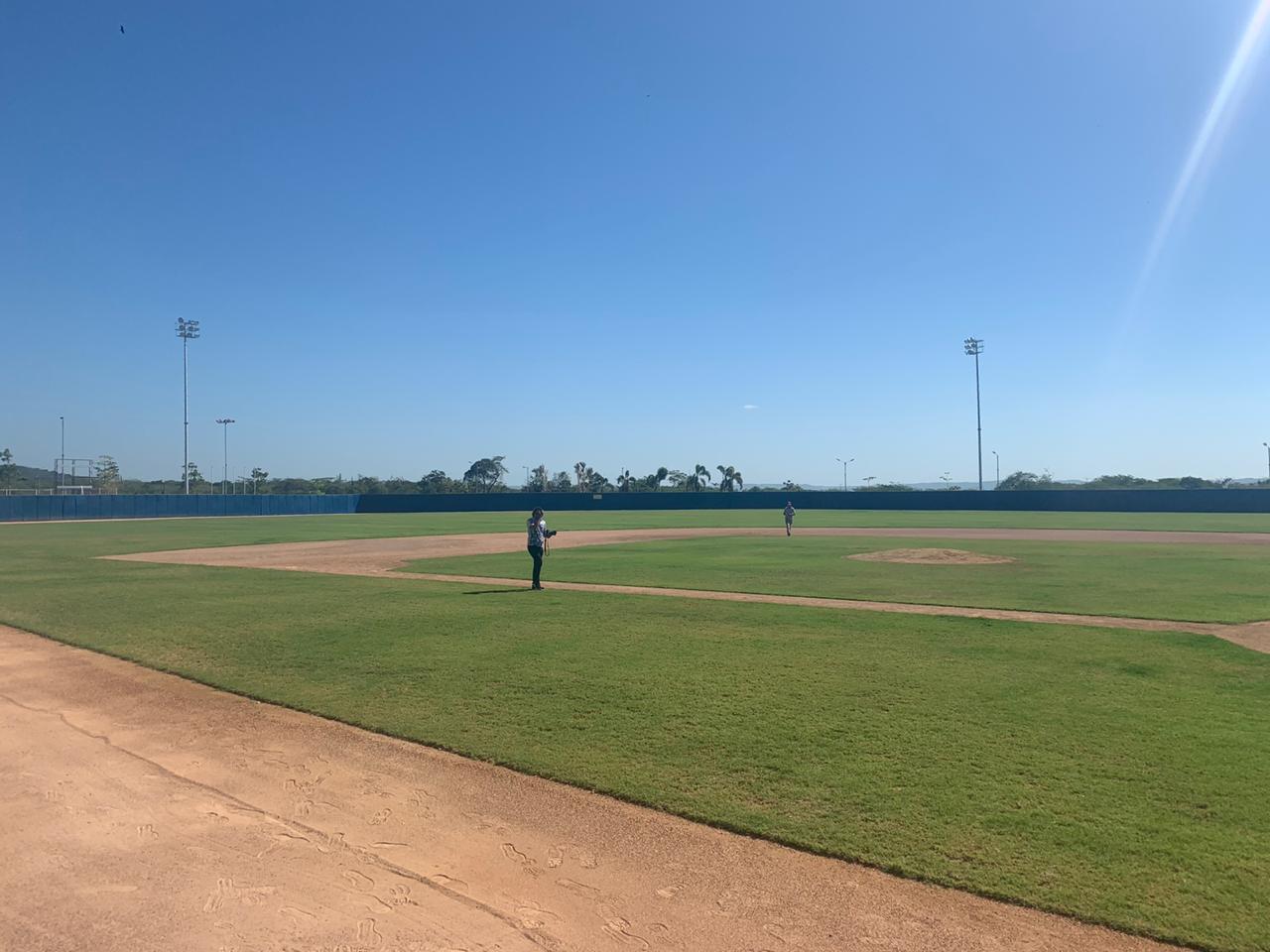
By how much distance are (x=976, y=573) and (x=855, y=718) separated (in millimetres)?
13333

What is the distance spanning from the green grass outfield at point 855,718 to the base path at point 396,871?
0.35 m

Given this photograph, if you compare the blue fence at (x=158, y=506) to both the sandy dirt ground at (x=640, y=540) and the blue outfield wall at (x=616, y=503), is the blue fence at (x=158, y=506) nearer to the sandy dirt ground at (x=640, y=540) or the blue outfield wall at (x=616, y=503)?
the blue outfield wall at (x=616, y=503)

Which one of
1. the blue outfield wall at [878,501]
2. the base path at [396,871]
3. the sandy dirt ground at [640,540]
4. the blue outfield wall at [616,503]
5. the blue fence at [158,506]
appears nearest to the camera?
the base path at [396,871]

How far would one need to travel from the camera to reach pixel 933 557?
23.2 meters

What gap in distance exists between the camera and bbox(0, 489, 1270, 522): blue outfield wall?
6031cm

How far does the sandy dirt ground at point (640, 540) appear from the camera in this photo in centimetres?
1208

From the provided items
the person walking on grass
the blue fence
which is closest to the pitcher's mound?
the person walking on grass

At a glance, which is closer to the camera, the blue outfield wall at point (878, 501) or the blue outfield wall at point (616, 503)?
the blue outfield wall at point (616, 503)

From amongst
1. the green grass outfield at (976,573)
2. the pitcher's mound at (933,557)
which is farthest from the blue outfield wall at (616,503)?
the pitcher's mound at (933,557)

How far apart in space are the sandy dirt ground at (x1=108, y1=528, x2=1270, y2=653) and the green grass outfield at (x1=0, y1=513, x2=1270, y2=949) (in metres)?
0.99

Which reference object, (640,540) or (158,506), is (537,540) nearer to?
(640,540)

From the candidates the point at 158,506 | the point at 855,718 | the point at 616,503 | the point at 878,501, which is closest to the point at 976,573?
the point at 855,718

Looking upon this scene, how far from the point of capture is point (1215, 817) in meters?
5.06

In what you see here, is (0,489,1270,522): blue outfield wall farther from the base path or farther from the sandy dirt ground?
the base path
